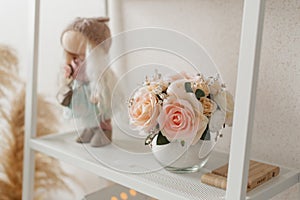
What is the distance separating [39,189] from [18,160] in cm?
17

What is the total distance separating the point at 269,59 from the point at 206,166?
0.95 feet

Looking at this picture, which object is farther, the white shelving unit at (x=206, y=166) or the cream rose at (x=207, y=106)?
the cream rose at (x=207, y=106)

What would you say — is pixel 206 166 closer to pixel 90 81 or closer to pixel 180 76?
pixel 180 76

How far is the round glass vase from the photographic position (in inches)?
35.8

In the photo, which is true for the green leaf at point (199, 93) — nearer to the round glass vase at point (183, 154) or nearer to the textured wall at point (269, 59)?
the round glass vase at point (183, 154)

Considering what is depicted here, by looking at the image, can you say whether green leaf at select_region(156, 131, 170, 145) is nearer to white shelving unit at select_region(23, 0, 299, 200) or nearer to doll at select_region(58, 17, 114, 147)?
white shelving unit at select_region(23, 0, 299, 200)

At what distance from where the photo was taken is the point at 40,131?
149 centimetres

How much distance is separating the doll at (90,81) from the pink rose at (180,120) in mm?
256

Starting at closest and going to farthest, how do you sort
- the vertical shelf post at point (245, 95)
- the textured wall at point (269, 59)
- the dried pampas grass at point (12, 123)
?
the vertical shelf post at point (245, 95), the textured wall at point (269, 59), the dried pampas grass at point (12, 123)

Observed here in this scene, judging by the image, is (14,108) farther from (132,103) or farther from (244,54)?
(244,54)

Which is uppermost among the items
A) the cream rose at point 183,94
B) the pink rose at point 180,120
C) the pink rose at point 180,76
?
the pink rose at point 180,76

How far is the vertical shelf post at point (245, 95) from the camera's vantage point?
73 cm

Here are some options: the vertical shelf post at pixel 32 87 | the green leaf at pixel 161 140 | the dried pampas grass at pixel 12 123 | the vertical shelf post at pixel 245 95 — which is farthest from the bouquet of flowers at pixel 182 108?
the dried pampas grass at pixel 12 123

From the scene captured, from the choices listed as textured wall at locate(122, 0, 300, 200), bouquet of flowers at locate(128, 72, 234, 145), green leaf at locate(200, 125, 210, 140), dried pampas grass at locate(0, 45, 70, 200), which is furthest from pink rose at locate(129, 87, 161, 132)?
dried pampas grass at locate(0, 45, 70, 200)
